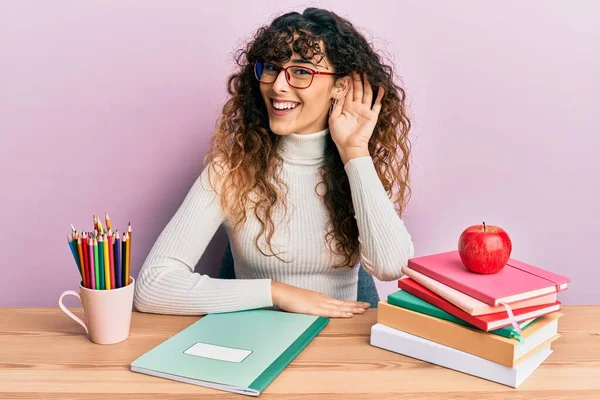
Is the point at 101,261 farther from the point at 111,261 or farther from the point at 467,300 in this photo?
the point at 467,300

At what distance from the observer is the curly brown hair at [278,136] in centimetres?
159

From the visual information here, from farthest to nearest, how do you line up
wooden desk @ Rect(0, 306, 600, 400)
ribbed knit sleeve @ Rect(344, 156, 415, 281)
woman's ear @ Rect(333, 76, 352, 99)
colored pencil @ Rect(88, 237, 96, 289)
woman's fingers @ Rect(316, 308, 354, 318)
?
woman's ear @ Rect(333, 76, 352, 99) → ribbed knit sleeve @ Rect(344, 156, 415, 281) → woman's fingers @ Rect(316, 308, 354, 318) → colored pencil @ Rect(88, 237, 96, 289) → wooden desk @ Rect(0, 306, 600, 400)

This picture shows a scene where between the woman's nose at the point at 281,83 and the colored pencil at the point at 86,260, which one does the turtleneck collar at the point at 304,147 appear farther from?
the colored pencil at the point at 86,260

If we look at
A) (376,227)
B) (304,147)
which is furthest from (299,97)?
(376,227)

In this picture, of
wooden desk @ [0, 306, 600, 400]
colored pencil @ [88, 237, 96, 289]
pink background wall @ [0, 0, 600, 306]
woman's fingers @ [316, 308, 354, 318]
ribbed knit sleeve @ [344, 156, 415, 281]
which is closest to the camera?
wooden desk @ [0, 306, 600, 400]

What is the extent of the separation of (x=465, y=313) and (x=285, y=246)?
0.69 m

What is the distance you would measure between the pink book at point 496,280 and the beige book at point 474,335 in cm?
6

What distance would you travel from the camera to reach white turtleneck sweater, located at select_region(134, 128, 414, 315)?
1.35m

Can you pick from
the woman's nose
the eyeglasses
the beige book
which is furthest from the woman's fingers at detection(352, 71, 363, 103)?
the beige book

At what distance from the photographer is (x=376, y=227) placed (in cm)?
157

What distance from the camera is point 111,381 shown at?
1.01 meters

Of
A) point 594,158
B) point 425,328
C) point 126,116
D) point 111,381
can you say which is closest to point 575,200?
point 594,158

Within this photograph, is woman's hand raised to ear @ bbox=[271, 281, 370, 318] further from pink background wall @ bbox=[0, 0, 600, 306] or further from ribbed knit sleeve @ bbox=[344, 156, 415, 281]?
pink background wall @ bbox=[0, 0, 600, 306]

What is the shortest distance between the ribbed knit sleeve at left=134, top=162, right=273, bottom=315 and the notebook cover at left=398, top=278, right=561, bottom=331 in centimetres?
33
